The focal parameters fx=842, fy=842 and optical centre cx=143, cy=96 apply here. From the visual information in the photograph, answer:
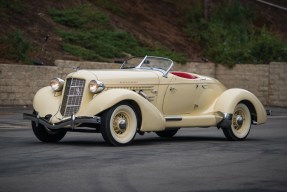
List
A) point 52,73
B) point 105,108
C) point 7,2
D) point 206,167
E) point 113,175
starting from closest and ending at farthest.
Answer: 1. point 113,175
2. point 206,167
3. point 105,108
4. point 52,73
5. point 7,2

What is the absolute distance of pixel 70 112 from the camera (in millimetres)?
14195

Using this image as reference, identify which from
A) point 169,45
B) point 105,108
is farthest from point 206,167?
point 169,45

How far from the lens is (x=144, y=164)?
37.1ft

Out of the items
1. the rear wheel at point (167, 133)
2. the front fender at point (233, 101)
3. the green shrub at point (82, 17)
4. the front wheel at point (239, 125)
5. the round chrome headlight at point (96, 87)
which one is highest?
the green shrub at point (82, 17)

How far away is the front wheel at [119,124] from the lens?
44.6 feet

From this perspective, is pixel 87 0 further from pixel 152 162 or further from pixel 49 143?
pixel 152 162

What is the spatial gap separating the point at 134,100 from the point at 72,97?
1.07m

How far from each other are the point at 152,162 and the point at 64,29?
23.1 metres

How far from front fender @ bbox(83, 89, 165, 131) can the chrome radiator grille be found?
0.37 meters

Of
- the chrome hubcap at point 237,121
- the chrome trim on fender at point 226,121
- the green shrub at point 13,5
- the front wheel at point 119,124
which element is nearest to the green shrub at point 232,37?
the green shrub at point 13,5

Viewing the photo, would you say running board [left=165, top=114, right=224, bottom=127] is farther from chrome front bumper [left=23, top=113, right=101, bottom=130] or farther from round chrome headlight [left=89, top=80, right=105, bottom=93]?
chrome front bumper [left=23, top=113, right=101, bottom=130]

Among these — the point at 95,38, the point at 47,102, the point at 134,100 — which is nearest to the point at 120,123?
the point at 134,100

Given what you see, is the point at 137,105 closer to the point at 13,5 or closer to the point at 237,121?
the point at 237,121

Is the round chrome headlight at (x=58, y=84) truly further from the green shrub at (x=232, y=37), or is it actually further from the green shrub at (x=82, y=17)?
the green shrub at (x=232, y=37)
